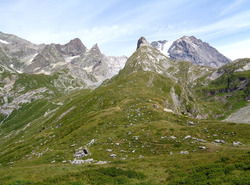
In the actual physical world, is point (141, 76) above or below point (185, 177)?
above

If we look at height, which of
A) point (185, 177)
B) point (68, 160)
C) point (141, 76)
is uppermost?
point (141, 76)

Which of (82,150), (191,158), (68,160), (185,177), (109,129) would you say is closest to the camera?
(185,177)

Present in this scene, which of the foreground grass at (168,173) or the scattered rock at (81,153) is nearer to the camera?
the foreground grass at (168,173)

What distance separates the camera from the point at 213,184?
1616 cm

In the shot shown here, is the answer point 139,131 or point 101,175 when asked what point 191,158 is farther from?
point 139,131

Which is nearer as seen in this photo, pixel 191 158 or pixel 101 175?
pixel 101 175

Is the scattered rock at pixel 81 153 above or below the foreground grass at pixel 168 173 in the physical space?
below

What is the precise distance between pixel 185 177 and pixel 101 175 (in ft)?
35.9

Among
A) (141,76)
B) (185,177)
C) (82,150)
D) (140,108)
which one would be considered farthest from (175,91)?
(185,177)

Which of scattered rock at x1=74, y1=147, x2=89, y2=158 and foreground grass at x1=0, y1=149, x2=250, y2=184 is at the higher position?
foreground grass at x1=0, y1=149, x2=250, y2=184

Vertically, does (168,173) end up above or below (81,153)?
above

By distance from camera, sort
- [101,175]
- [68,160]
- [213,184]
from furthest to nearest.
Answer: [68,160] → [101,175] → [213,184]

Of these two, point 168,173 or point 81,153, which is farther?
point 81,153

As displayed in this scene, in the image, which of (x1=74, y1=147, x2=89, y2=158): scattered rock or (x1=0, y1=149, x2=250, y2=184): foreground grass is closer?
(x1=0, y1=149, x2=250, y2=184): foreground grass
